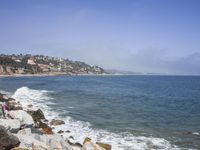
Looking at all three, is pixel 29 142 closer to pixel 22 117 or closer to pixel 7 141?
pixel 7 141

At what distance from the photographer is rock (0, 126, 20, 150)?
15.7 m

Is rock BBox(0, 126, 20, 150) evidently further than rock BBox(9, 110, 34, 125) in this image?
No

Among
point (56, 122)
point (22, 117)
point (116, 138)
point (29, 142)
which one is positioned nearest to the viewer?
point (29, 142)

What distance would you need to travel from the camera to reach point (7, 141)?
624 inches

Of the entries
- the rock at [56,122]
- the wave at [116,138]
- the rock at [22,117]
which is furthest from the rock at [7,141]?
the rock at [56,122]

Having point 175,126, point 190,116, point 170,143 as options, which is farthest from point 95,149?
point 190,116

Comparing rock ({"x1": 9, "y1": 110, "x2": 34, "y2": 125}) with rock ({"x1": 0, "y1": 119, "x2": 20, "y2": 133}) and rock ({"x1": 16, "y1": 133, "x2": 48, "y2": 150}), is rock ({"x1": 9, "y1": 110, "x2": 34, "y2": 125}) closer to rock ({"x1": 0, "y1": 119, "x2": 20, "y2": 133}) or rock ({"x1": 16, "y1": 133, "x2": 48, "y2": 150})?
rock ({"x1": 0, "y1": 119, "x2": 20, "y2": 133})

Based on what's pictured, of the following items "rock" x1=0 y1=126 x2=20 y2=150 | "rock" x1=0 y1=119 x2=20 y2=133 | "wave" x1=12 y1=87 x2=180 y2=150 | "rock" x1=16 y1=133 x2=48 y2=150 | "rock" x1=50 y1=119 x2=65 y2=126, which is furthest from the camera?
"rock" x1=50 y1=119 x2=65 y2=126

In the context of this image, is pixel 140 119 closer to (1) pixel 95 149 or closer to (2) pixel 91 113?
(2) pixel 91 113

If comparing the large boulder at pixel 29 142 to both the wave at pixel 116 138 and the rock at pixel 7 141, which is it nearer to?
the rock at pixel 7 141

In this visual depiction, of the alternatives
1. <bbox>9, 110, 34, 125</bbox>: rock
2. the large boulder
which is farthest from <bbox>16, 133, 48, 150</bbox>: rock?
<bbox>9, 110, 34, 125</bbox>: rock

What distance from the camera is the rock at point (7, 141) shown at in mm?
15664

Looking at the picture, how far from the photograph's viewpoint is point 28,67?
18150 cm

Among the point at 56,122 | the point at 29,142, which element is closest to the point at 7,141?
the point at 29,142
